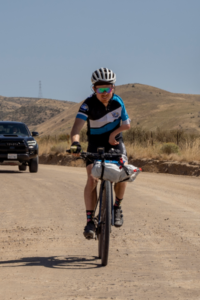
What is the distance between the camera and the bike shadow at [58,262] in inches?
207

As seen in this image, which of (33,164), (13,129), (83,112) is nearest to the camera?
(83,112)

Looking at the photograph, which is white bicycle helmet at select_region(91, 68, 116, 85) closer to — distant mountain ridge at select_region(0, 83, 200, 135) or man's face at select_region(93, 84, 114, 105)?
man's face at select_region(93, 84, 114, 105)

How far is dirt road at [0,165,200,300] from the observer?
4371mm

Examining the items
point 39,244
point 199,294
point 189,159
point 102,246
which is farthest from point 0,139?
point 199,294

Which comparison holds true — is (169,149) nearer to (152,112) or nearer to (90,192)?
(90,192)

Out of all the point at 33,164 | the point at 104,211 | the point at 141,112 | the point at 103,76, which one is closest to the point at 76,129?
the point at 103,76

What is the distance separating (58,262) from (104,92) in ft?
6.63

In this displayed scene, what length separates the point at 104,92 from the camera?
5707 millimetres

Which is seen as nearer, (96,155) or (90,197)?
(96,155)

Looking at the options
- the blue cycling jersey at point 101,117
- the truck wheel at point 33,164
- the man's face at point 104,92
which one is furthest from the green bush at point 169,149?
the man's face at point 104,92

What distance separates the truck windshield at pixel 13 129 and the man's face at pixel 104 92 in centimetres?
1262

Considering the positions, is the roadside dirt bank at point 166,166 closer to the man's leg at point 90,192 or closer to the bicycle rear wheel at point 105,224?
the man's leg at point 90,192

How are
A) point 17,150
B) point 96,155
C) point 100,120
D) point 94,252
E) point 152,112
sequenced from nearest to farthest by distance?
1. point 96,155
2. point 100,120
3. point 94,252
4. point 17,150
5. point 152,112

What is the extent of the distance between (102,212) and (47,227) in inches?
87.4
